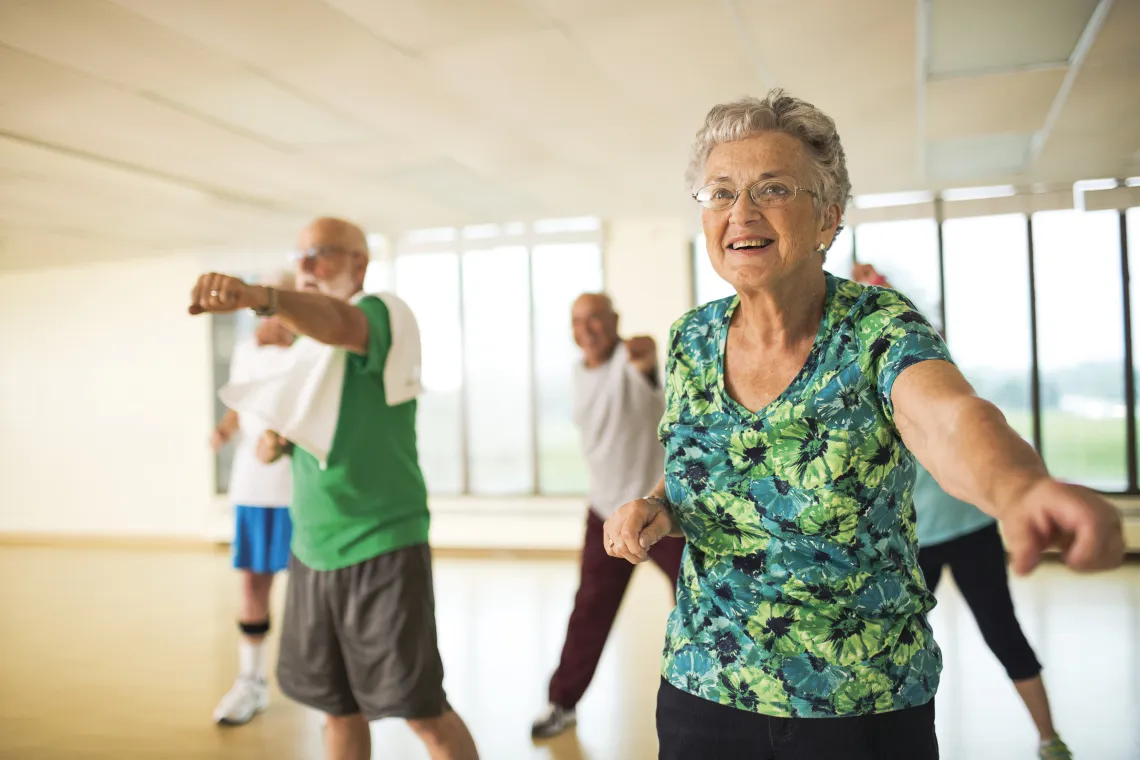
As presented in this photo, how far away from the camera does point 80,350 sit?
9.47m

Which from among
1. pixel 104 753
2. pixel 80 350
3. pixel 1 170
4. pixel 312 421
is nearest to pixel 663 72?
pixel 312 421

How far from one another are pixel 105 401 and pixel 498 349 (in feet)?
14.3

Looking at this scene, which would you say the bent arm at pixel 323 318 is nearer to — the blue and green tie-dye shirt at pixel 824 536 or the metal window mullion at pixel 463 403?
the blue and green tie-dye shirt at pixel 824 536

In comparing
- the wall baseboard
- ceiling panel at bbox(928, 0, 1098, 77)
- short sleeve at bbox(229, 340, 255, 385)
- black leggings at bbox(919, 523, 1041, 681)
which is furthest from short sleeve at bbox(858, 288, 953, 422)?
the wall baseboard

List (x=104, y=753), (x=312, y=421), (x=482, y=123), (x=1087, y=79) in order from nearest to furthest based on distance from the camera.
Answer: (x=312, y=421), (x=104, y=753), (x=1087, y=79), (x=482, y=123)

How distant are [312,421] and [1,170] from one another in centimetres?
483

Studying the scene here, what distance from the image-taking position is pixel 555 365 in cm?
835

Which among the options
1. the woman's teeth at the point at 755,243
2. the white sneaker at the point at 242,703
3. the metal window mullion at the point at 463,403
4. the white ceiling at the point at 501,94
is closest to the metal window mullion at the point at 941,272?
the white ceiling at the point at 501,94

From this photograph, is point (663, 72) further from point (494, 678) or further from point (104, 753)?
point (104, 753)

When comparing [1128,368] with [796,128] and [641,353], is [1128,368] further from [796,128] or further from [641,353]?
[796,128]

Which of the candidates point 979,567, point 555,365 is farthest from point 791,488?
point 555,365

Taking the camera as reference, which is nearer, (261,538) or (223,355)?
(261,538)

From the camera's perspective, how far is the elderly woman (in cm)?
115

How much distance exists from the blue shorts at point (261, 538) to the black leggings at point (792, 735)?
275 cm
